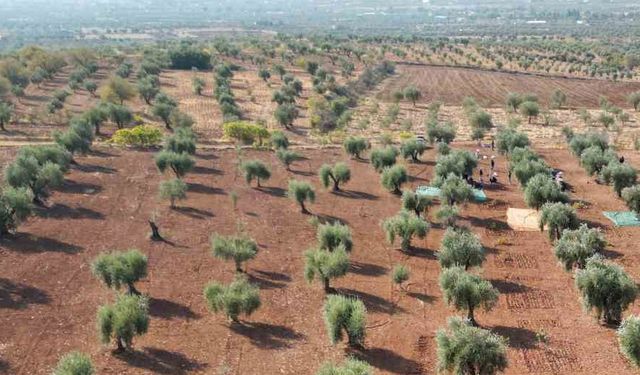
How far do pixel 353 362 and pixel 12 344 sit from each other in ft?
51.9

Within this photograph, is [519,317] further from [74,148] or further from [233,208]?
[74,148]

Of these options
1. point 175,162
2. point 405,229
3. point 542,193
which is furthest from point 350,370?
point 175,162

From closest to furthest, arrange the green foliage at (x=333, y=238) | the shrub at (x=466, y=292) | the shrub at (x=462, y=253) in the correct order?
the shrub at (x=466, y=292) → the shrub at (x=462, y=253) → the green foliage at (x=333, y=238)

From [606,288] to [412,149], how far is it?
30.4 metres

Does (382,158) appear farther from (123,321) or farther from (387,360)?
(123,321)

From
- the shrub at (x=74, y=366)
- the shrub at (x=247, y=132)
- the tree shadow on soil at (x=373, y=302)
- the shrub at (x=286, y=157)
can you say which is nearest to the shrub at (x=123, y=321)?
the shrub at (x=74, y=366)

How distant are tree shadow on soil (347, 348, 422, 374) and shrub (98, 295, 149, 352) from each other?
29.6 feet

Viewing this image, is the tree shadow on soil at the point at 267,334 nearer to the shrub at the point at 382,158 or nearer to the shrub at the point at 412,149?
the shrub at the point at 382,158

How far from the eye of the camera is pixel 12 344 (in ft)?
85.4

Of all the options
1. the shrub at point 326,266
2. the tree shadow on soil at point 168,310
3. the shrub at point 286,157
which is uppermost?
the shrub at point 326,266

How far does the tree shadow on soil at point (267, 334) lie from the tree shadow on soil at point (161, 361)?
2.84 m

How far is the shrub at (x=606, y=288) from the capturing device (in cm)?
2520

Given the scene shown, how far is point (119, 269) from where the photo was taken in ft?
95.5

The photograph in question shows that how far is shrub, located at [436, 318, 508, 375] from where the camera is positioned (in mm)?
21219
